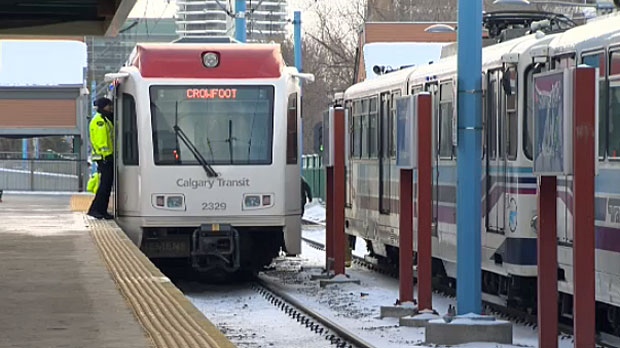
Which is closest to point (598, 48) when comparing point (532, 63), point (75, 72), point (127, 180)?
point (532, 63)

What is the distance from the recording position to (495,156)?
14.5 metres

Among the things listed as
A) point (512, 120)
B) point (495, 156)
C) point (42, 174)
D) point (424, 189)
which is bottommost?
point (42, 174)

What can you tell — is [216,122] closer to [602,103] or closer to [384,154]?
[384,154]

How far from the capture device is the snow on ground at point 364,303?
43.2 feet

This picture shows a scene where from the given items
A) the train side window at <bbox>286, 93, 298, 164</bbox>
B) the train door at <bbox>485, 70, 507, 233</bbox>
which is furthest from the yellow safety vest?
the train door at <bbox>485, 70, 507, 233</bbox>

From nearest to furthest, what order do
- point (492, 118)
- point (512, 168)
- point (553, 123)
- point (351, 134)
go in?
point (553, 123) < point (512, 168) < point (492, 118) < point (351, 134)

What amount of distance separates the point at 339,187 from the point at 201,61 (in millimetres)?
2457

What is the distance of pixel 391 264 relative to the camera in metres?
21.5

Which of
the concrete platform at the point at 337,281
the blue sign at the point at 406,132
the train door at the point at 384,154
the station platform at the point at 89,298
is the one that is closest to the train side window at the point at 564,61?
the blue sign at the point at 406,132

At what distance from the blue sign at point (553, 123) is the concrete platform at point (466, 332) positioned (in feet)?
9.25

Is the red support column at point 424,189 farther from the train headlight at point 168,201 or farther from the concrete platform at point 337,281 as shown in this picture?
the concrete platform at point 337,281

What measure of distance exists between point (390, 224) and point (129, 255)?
5.48 metres

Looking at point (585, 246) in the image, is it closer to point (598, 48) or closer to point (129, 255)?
point (598, 48)

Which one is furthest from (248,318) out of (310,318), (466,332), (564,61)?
(564,61)
